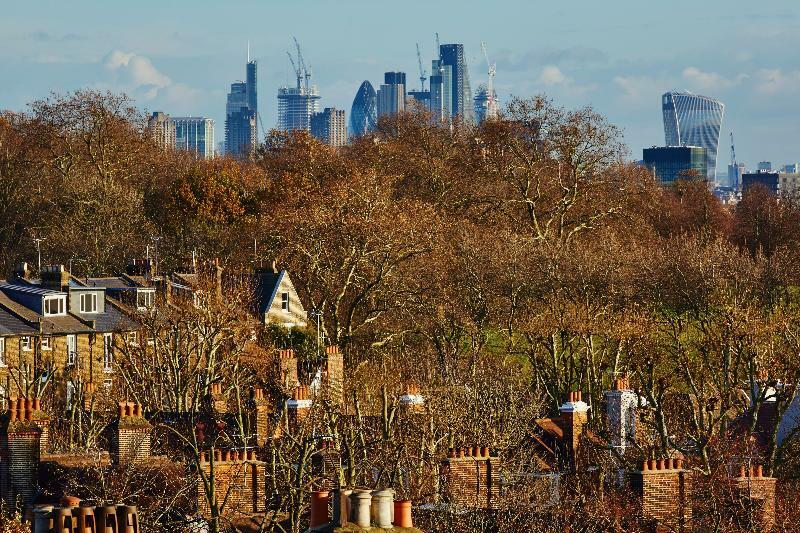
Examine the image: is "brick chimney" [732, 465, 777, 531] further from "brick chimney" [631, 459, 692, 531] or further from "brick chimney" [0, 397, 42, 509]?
"brick chimney" [0, 397, 42, 509]

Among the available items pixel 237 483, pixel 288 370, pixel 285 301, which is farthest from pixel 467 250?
pixel 237 483

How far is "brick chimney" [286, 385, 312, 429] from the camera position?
44.8 metres

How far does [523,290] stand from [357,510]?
55549mm

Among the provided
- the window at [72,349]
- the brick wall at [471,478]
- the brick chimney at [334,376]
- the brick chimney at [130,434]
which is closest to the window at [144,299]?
the window at [72,349]

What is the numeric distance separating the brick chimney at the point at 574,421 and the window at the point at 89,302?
34355 millimetres

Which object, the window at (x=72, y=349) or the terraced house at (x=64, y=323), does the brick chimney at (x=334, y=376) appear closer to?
the terraced house at (x=64, y=323)

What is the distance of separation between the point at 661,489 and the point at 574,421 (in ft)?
33.7

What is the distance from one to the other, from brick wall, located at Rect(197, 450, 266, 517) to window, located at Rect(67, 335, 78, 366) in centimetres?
3833

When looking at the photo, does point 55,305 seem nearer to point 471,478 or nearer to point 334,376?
point 334,376

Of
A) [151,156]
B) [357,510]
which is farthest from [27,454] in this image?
[151,156]

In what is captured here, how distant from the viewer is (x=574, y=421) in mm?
46312

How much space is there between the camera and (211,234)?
96.6 meters

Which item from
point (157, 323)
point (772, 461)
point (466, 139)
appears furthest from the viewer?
point (466, 139)

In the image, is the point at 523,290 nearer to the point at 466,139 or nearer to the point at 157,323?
the point at 157,323
